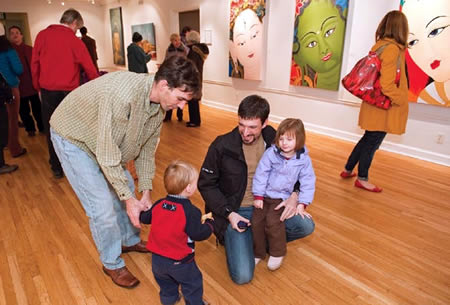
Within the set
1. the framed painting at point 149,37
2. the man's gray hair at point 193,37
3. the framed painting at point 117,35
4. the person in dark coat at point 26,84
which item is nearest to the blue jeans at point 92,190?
the person in dark coat at point 26,84

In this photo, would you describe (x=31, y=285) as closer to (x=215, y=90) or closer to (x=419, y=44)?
(x=419, y=44)

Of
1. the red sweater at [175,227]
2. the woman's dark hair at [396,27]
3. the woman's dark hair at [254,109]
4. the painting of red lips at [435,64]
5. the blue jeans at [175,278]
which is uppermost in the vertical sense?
the woman's dark hair at [396,27]

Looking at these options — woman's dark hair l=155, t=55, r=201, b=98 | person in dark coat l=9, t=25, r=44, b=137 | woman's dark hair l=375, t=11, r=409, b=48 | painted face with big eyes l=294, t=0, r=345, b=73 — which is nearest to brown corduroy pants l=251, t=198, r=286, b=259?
woman's dark hair l=155, t=55, r=201, b=98

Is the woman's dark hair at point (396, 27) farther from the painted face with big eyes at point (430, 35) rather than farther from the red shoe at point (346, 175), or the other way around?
the red shoe at point (346, 175)

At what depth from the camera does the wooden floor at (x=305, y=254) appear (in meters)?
1.85

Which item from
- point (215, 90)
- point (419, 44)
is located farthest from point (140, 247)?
point (215, 90)

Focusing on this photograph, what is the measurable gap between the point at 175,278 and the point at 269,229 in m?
0.69

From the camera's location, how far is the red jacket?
298 centimetres

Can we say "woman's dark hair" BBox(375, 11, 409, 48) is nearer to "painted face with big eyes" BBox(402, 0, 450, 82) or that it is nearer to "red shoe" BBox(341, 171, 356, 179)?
"painted face with big eyes" BBox(402, 0, 450, 82)

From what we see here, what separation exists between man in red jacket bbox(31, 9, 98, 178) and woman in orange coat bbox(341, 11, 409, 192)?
9.08 feet

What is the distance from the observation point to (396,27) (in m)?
2.76

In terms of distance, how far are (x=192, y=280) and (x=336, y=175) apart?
2.56 metres

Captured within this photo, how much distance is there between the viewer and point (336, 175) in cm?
363

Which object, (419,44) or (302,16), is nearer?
(419,44)
